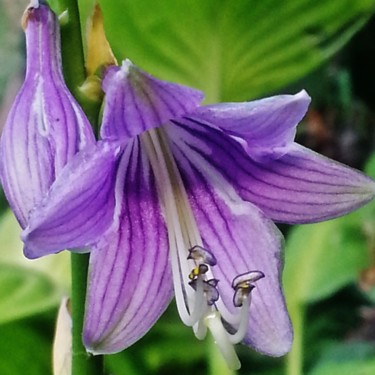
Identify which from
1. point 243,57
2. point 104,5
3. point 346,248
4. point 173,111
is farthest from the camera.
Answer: point 346,248

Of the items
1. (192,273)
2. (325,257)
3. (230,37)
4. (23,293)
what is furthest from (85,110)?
(325,257)

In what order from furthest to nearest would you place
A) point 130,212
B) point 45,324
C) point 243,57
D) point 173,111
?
point 45,324
point 243,57
point 130,212
point 173,111

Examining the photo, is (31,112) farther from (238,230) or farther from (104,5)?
(104,5)

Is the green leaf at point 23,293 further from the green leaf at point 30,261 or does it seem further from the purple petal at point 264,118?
the purple petal at point 264,118

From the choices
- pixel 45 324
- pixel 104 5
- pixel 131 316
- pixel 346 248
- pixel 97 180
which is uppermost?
pixel 104 5

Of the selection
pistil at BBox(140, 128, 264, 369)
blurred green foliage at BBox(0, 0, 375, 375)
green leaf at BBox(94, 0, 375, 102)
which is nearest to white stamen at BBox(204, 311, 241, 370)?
pistil at BBox(140, 128, 264, 369)

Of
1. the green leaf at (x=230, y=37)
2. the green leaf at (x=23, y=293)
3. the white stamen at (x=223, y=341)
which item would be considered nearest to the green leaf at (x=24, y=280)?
the green leaf at (x=23, y=293)

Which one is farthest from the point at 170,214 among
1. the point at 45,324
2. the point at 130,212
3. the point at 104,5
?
the point at 45,324
